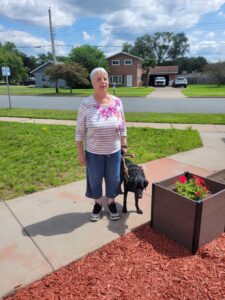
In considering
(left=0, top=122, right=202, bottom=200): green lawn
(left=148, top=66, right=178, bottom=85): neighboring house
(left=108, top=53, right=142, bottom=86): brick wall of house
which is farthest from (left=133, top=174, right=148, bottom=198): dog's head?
(left=148, top=66, right=178, bottom=85): neighboring house

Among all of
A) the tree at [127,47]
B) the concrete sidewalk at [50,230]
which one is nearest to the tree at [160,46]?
the tree at [127,47]

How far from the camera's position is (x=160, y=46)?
83938 millimetres

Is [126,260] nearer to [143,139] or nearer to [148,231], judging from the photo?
[148,231]

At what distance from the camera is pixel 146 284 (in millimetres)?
2174

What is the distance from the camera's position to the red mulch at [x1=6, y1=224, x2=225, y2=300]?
6.84ft

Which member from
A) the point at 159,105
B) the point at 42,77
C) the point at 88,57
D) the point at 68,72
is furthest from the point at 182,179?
the point at 42,77

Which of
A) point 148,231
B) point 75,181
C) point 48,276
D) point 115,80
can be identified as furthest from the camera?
point 115,80

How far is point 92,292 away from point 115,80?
48.0 metres

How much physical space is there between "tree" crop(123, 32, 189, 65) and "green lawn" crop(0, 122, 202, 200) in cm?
7618

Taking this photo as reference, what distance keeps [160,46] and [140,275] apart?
89375 millimetres

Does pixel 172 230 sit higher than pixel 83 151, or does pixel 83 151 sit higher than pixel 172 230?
pixel 83 151

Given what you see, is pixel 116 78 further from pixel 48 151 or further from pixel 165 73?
pixel 48 151

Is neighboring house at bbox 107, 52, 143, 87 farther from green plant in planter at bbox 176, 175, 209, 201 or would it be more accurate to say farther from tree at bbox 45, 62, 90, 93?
green plant in planter at bbox 176, 175, 209, 201

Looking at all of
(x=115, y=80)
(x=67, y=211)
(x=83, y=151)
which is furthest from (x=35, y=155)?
(x=115, y=80)
